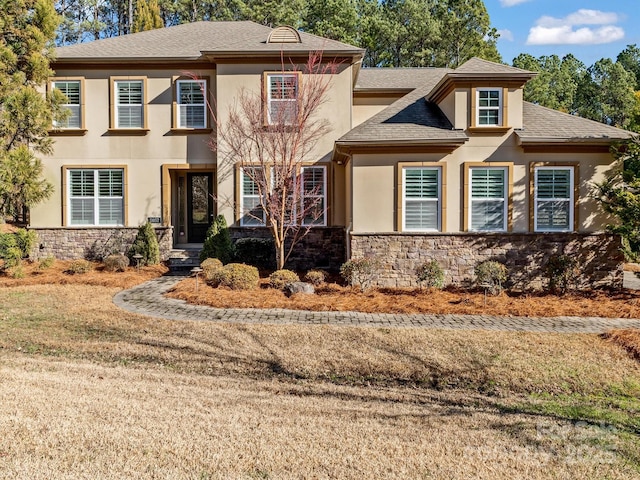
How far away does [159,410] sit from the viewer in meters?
4.89

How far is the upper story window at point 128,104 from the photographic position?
1470 cm

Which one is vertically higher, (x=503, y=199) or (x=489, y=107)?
(x=489, y=107)

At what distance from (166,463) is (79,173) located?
43.6ft

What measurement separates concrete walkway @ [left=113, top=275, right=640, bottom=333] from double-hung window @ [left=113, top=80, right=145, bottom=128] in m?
7.34

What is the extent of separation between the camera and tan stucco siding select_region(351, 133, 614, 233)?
37.5 ft

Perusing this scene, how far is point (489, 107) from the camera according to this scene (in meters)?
11.6

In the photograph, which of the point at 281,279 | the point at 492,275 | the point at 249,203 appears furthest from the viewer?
the point at 249,203

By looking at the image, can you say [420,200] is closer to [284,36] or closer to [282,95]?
[282,95]

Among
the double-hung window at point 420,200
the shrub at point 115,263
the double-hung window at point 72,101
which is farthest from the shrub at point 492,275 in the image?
the double-hung window at point 72,101

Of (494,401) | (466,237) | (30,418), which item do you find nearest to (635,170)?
(466,237)

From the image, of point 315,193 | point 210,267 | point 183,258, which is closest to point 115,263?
point 183,258

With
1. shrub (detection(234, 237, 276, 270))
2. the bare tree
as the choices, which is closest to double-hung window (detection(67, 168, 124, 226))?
the bare tree

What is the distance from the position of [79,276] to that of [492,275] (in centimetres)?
1030

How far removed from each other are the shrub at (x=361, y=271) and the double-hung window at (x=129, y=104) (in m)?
8.29
